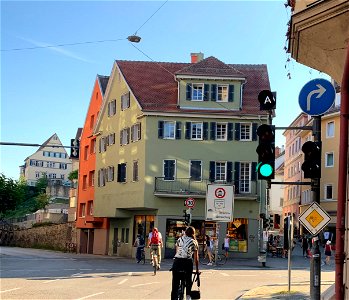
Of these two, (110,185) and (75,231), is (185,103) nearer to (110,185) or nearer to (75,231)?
(110,185)

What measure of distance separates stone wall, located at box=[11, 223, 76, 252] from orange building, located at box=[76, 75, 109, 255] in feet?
8.58

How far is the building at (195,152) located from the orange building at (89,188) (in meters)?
8.37

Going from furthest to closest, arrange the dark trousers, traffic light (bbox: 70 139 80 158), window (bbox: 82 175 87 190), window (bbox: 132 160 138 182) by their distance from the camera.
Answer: window (bbox: 82 175 87 190), window (bbox: 132 160 138 182), traffic light (bbox: 70 139 80 158), the dark trousers

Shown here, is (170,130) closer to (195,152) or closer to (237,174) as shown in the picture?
(195,152)

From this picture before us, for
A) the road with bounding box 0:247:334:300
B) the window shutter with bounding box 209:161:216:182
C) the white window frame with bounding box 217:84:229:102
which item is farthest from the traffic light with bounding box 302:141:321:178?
the white window frame with bounding box 217:84:229:102

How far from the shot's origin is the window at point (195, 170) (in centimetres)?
4303

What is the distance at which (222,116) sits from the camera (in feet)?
141

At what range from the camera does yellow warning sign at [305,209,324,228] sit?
1147 cm

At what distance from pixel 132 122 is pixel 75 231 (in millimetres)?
18344

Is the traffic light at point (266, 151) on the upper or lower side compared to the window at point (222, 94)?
lower

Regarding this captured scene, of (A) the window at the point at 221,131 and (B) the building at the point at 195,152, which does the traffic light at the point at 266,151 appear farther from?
(A) the window at the point at 221,131

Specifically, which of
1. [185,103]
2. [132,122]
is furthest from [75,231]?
[185,103]

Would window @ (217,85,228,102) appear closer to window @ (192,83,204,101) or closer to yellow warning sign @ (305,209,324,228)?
window @ (192,83,204,101)

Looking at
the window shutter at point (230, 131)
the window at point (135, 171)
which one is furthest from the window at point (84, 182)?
the window shutter at point (230, 131)
